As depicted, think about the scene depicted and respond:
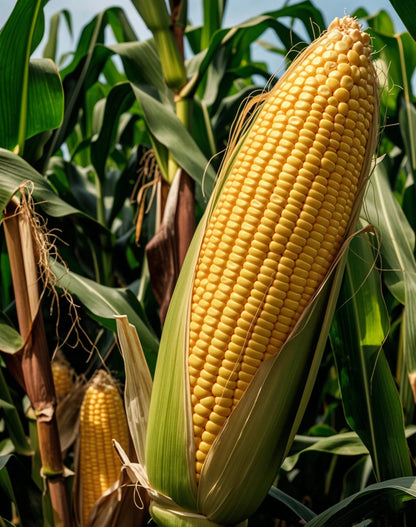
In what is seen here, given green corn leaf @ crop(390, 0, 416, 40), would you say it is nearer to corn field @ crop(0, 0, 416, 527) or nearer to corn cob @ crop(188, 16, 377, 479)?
corn field @ crop(0, 0, 416, 527)

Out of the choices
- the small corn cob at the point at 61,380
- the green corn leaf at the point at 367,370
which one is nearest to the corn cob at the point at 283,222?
the green corn leaf at the point at 367,370

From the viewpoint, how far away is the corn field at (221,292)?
0.93 m

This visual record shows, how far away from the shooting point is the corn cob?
0.93 meters

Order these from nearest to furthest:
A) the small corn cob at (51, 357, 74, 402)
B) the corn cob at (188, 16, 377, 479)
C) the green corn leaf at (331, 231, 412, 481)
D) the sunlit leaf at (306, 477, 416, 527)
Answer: the corn cob at (188, 16, 377, 479)
the sunlit leaf at (306, 477, 416, 527)
the green corn leaf at (331, 231, 412, 481)
the small corn cob at (51, 357, 74, 402)

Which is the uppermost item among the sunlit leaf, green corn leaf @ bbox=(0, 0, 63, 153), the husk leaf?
green corn leaf @ bbox=(0, 0, 63, 153)

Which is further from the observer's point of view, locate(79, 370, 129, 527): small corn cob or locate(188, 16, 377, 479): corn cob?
locate(79, 370, 129, 527): small corn cob

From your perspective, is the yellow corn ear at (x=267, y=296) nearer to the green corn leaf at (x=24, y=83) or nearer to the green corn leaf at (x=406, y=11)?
the green corn leaf at (x=406, y=11)

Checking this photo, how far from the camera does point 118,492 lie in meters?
1.31

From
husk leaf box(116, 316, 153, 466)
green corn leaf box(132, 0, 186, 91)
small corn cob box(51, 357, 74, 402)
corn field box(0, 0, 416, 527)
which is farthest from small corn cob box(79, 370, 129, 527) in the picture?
green corn leaf box(132, 0, 186, 91)

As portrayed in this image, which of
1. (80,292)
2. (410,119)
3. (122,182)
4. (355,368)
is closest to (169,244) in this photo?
(80,292)

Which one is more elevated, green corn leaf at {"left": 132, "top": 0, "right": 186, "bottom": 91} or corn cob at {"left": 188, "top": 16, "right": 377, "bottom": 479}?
green corn leaf at {"left": 132, "top": 0, "right": 186, "bottom": 91}

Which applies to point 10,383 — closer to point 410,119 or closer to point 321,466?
point 321,466

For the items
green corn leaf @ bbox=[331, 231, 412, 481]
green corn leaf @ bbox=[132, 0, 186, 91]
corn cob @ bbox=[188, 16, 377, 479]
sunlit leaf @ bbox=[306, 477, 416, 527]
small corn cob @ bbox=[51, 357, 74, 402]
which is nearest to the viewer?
corn cob @ bbox=[188, 16, 377, 479]

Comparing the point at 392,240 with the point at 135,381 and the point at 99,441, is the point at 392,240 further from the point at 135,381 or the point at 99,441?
the point at 99,441
